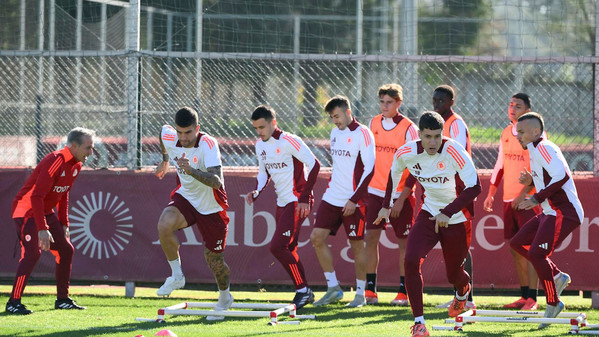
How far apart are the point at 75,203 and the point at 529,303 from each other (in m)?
5.41

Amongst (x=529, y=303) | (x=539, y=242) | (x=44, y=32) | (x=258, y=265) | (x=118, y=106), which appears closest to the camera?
(x=539, y=242)

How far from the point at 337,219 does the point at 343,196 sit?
263 mm

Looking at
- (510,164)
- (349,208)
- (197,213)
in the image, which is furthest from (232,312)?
(510,164)

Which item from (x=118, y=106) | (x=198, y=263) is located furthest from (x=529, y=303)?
(x=118, y=106)

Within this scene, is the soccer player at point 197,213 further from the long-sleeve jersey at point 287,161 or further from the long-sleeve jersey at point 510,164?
the long-sleeve jersey at point 510,164

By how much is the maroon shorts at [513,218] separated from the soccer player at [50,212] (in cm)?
442

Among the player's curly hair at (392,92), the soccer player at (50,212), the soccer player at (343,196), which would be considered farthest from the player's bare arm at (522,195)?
the soccer player at (50,212)

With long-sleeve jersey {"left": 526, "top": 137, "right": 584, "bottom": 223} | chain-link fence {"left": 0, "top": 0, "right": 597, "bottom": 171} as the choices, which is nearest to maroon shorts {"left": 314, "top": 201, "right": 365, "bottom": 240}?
chain-link fence {"left": 0, "top": 0, "right": 597, "bottom": 171}

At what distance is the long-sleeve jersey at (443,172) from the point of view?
7723 mm

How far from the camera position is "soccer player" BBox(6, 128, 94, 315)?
917 cm

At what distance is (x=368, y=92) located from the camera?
1314cm

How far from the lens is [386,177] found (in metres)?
10.0

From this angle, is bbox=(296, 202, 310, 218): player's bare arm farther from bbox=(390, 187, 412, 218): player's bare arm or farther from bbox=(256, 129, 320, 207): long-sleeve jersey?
bbox=(390, 187, 412, 218): player's bare arm

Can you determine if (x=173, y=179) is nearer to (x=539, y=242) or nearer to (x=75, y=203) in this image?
(x=75, y=203)
